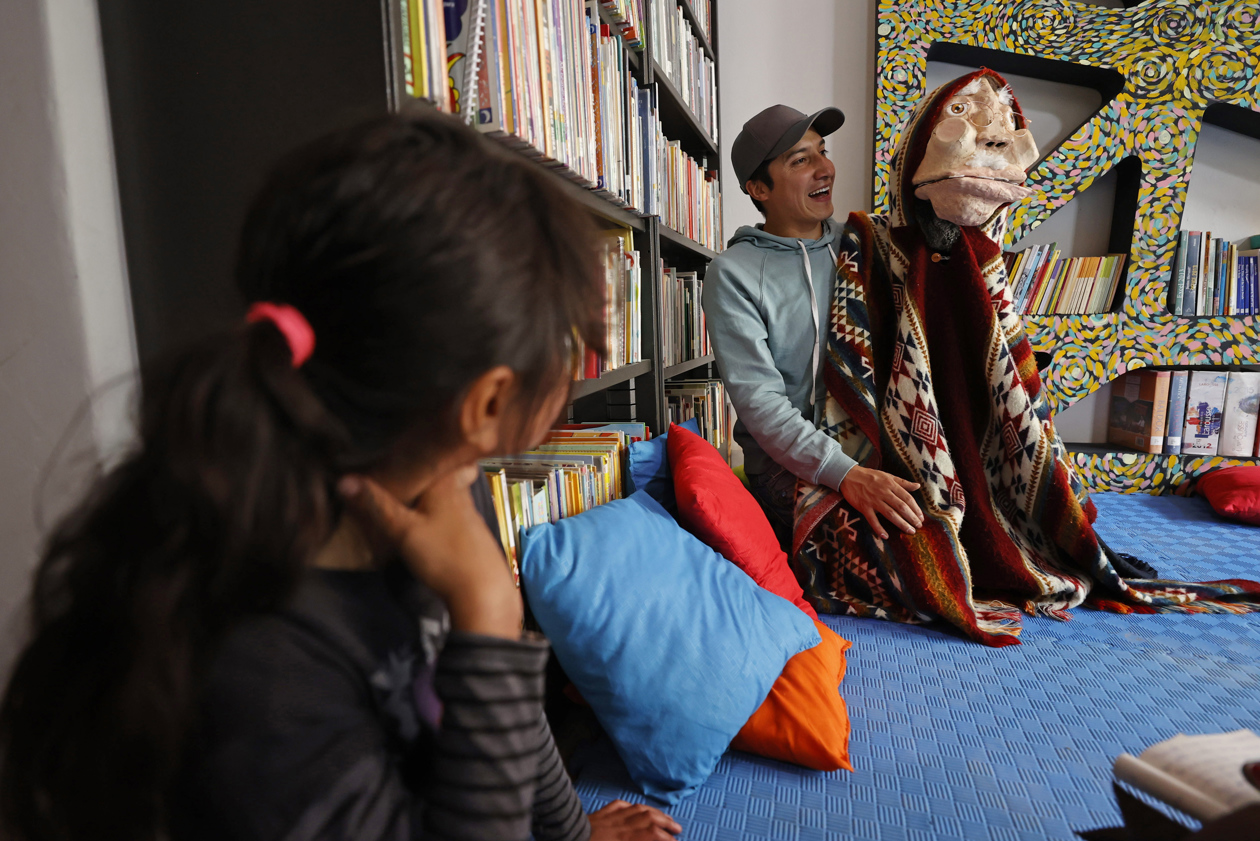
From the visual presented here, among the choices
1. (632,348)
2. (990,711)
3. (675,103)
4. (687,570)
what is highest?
(675,103)

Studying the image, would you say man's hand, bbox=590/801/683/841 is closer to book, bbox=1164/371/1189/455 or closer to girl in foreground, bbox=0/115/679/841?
girl in foreground, bbox=0/115/679/841

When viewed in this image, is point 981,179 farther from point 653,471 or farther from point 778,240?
point 653,471

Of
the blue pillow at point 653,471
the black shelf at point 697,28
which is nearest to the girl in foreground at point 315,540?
the blue pillow at point 653,471

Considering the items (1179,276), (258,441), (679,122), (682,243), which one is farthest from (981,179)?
(1179,276)

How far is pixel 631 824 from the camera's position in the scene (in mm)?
749

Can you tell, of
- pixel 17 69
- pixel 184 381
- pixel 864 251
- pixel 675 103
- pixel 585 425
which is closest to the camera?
pixel 184 381

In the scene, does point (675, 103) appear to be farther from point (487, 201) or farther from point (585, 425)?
point (487, 201)

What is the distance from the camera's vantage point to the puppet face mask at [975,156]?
1369mm

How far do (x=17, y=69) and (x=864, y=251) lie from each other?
1488mm

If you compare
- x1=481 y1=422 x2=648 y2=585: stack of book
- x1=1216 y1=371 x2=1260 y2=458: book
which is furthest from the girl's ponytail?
x1=1216 y1=371 x2=1260 y2=458: book

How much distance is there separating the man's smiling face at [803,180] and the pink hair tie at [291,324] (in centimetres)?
144

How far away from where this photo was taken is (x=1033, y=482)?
1.43m

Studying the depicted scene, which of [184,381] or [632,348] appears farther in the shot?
[632,348]

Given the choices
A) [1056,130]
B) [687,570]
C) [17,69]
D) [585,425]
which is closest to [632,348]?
[585,425]
